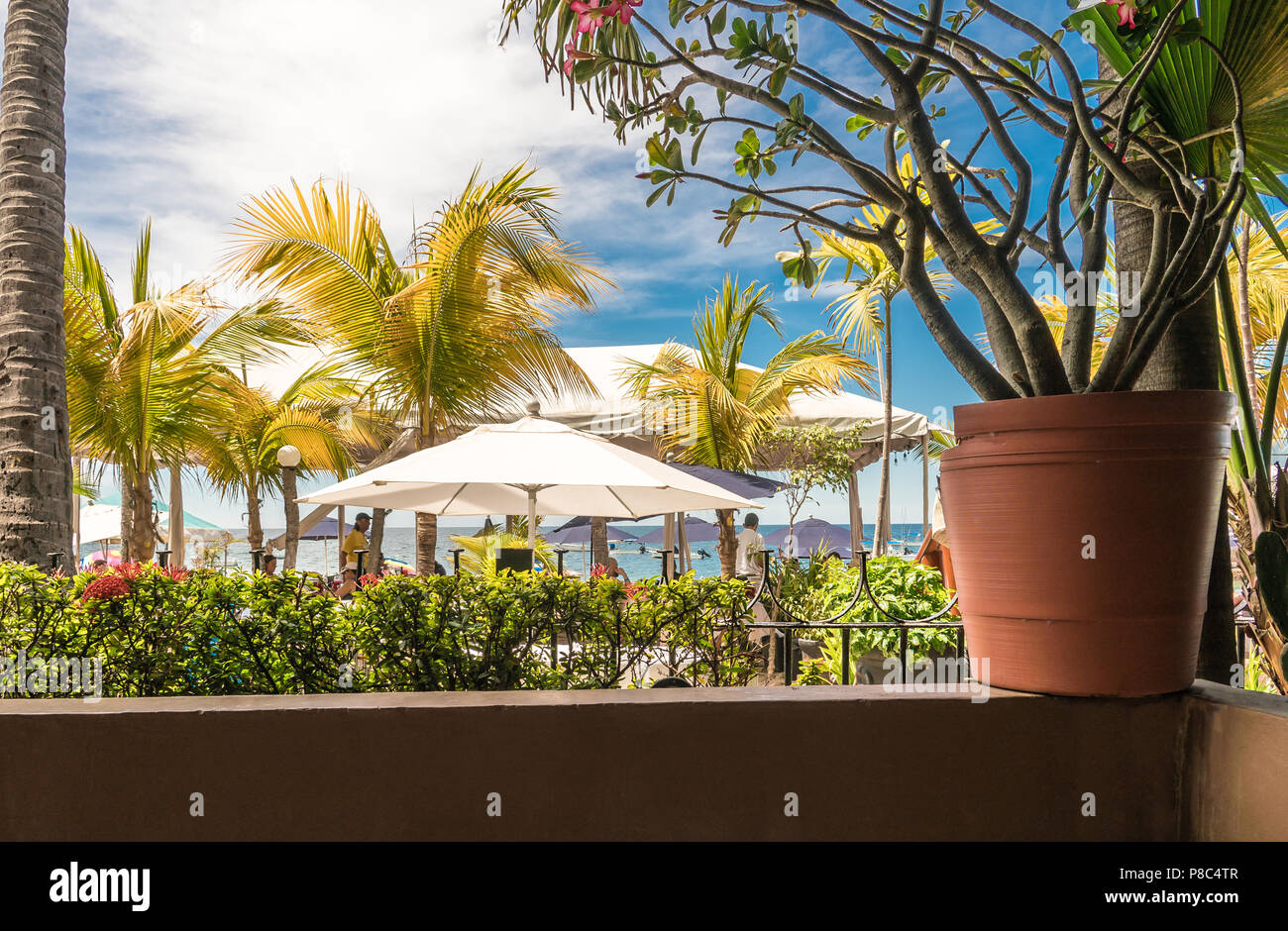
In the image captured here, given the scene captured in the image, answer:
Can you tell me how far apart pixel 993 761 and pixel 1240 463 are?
137cm

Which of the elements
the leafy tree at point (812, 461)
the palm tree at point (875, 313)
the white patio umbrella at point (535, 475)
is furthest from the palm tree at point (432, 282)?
the leafy tree at point (812, 461)

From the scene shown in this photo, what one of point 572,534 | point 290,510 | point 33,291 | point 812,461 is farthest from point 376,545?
point 572,534

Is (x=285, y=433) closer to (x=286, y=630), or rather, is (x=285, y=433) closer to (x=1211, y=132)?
(x=286, y=630)

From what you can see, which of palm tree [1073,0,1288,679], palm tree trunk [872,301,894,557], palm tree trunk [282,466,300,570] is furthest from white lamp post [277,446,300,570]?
palm tree [1073,0,1288,679]

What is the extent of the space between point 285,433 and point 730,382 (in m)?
7.28

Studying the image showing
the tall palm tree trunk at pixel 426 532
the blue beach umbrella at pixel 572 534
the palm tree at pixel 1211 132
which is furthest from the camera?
the blue beach umbrella at pixel 572 534

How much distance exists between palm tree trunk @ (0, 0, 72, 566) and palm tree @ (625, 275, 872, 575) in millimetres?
7526

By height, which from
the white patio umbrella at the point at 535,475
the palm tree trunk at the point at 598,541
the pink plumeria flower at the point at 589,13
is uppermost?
the pink plumeria flower at the point at 589,13

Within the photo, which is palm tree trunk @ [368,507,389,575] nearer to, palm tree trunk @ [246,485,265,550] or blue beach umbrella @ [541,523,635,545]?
palm tree trunk @ [246,485,265,550]

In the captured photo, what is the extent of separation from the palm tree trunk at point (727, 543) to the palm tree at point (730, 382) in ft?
0.05

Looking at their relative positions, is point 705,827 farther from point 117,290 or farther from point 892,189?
point 117,290

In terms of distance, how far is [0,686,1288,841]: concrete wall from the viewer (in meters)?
1.66

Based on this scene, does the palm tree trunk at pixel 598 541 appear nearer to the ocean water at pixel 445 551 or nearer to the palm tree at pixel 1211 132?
the palm tree at pixel 1211 132

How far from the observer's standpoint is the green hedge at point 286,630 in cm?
235
